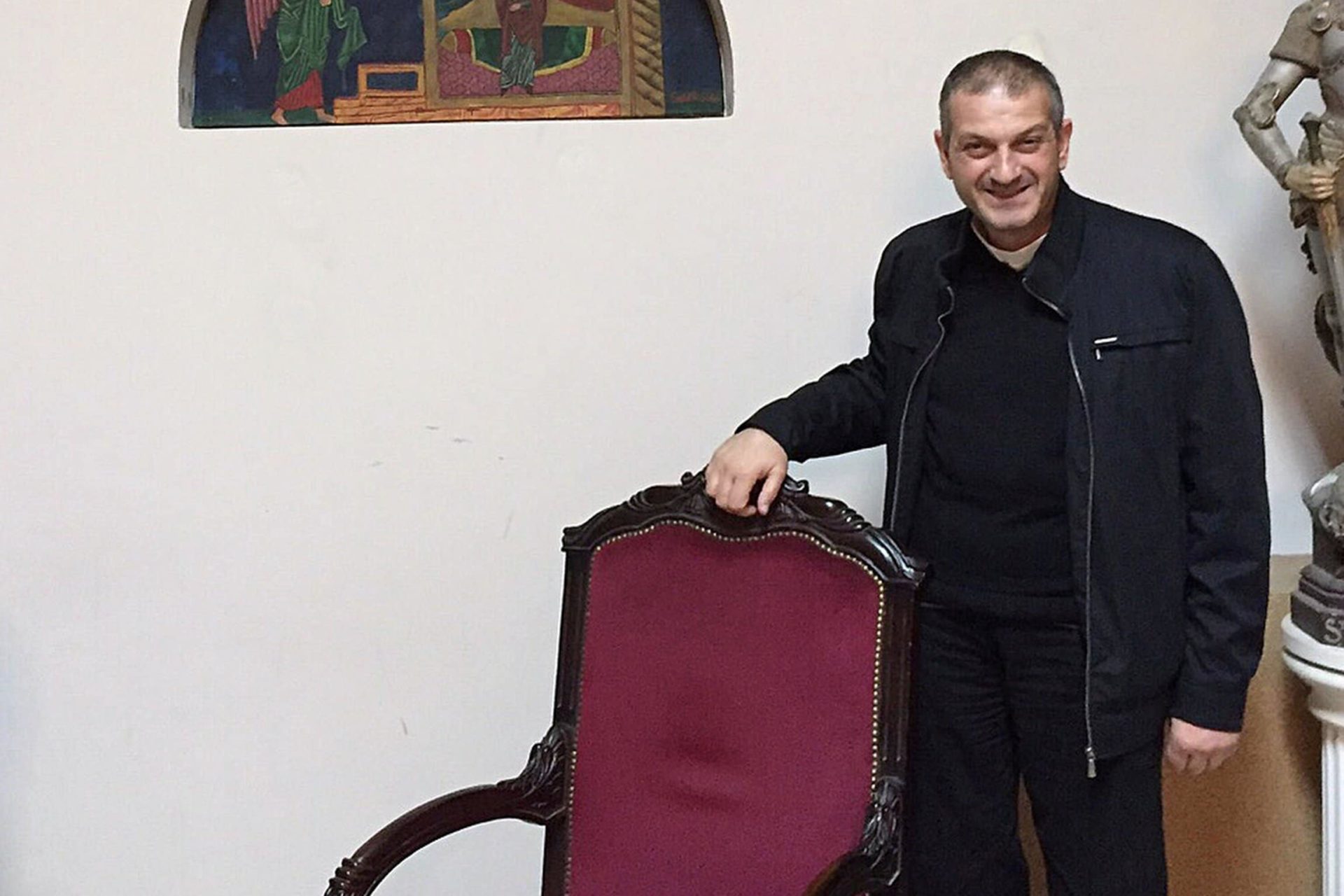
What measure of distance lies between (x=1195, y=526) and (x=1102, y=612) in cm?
16

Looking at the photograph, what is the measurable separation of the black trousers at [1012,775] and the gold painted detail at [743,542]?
91 mm

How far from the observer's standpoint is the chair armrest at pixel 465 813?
164 centimetres

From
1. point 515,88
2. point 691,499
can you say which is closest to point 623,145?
point 515,88

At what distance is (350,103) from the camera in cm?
225

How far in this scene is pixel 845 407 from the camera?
6.29ft

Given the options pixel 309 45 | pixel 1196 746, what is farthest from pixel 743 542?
pixel 309 45

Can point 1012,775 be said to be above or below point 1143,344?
below

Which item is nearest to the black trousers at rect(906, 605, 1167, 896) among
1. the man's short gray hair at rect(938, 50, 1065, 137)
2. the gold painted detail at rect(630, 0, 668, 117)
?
the man's short gray hair at rect(938, 50, 1065, 137)

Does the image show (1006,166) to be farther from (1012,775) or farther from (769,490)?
(1012,775)

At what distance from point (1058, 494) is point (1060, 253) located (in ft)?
0.97

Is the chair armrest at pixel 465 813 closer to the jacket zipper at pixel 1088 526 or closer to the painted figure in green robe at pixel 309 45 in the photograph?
the jacket zipper at pixel 1088 526

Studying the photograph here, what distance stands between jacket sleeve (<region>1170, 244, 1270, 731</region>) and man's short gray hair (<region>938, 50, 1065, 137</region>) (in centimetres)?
26

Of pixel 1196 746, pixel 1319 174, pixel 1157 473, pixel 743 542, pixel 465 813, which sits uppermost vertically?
pixel 1319 174

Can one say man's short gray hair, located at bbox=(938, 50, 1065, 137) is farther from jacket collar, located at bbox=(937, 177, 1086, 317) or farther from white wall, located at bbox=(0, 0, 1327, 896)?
white wall, located at bbox=(0, 0, 1327, 896)
